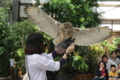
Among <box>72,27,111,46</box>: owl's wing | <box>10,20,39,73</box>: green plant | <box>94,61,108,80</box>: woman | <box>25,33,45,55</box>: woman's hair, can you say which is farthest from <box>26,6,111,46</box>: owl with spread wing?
<box>25,33,45,55</box>: woman's hair

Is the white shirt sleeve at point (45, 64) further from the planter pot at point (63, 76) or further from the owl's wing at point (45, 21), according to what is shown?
the planter pot at point (63, 76)

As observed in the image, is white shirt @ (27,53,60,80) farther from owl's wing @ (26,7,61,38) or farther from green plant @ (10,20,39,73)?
→ green plant @ (10,20,39,73)

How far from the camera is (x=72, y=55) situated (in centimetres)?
1100

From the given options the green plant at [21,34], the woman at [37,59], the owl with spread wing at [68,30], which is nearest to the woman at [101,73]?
A: the owl with spread wing at [68,30]

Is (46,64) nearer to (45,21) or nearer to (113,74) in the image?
(45,21)

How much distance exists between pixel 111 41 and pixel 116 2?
2228 millimetres

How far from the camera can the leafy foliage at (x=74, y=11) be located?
10375 mm

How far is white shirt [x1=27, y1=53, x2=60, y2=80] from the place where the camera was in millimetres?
3244

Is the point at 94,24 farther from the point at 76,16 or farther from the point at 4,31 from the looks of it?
the point at 4,31

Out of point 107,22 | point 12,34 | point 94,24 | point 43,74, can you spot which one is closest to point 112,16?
point 107,22

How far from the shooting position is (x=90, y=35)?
310 inches

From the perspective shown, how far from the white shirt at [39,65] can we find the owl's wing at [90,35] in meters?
4.38

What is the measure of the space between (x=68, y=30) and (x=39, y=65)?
4189mm

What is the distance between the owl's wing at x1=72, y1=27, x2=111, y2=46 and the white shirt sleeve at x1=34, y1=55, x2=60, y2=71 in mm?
4420
